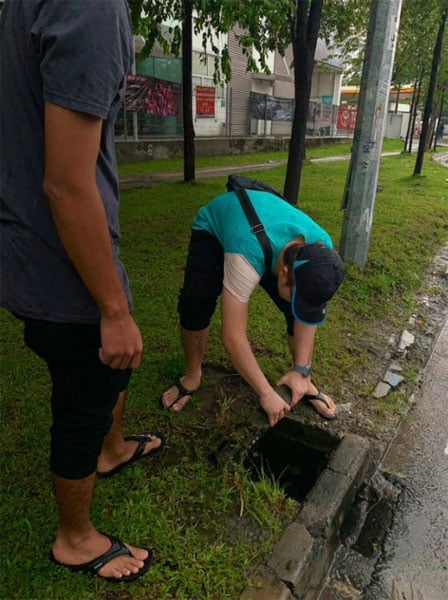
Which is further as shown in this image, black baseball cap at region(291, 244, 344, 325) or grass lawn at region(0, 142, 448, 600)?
black baseball cap at region(291, 244, 344, 325)

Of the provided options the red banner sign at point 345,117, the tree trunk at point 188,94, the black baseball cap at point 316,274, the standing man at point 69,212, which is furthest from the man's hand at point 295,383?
the red banner sign at point 345,117

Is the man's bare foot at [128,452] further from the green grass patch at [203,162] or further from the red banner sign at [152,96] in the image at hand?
the red banner sign at [152,96]

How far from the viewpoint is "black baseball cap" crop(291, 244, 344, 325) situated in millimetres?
1930

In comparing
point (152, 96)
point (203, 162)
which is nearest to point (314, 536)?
point (203, 162)

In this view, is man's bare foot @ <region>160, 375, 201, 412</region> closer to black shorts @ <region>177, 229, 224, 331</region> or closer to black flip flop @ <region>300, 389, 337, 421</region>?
black shorts @ <region>177, 229, 224, 331</region>

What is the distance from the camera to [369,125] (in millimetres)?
4430

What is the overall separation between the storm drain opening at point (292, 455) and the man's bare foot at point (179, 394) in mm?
466

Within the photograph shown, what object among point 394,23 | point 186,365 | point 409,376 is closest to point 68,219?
point 186,365

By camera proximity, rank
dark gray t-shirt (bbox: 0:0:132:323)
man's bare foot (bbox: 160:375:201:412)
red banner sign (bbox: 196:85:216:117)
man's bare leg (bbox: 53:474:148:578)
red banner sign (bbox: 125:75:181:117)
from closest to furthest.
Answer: dark gray t-shirt (bbox: 0:0:132:323) < man's bare leg (bbox: 53:474:148:578) < man's bare foot (bbox: 160:375:201:412) < red banner sign (bbox: 125:75:181:117) < red banner sign (bbox: 196:85:216:117)

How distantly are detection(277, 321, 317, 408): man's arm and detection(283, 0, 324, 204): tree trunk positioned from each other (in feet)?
15.8

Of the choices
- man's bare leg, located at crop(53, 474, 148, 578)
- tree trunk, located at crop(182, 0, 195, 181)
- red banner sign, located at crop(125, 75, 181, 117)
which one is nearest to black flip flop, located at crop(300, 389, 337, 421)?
man's bare leg, located at crop(53, 474, 148, 578)

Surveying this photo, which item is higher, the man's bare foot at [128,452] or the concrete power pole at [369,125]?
the concrete power pole at [369,125]

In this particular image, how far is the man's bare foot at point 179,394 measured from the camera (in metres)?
2.68

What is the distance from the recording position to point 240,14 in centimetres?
400
